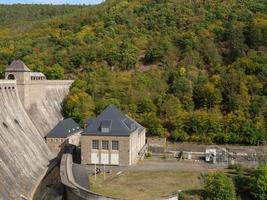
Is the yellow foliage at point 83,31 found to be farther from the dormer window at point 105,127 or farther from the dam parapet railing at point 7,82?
the dormer window at point 105,127

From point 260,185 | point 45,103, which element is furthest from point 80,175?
point 45,103

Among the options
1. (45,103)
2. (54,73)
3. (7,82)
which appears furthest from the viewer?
(54,73)

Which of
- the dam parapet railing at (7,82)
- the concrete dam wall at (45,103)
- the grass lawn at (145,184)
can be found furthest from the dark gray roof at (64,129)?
the grass lawn at (145,184)

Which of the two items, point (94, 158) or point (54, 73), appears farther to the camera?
point (54, 73)

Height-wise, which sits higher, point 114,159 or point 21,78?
point 21,78

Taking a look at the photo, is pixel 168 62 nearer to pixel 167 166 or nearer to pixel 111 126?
pixel 111 126

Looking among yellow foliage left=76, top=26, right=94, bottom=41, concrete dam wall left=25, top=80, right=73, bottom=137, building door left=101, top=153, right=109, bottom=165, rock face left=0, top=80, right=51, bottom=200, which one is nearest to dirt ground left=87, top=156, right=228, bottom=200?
building door left=101, top=153, right=109, bottom=165

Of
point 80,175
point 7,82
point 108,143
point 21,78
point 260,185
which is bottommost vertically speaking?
point 80,175
